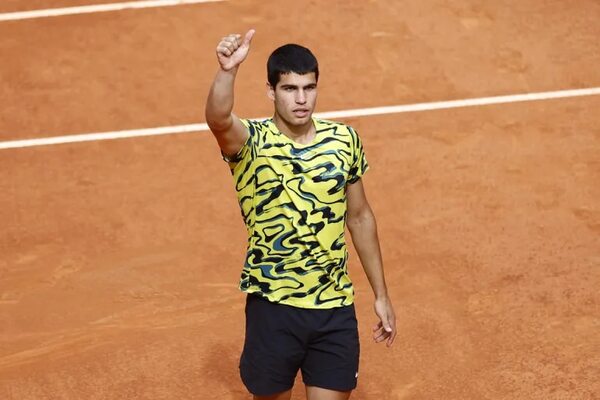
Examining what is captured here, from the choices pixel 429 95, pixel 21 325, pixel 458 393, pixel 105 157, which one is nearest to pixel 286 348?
pixel 458 393

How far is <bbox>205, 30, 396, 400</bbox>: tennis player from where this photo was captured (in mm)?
7078

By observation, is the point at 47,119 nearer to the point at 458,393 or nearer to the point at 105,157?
the point at 105,157

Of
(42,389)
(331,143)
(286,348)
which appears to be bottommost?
(42,389)

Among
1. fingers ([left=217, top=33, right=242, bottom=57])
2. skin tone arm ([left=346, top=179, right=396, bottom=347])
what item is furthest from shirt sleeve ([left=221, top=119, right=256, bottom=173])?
skin tone arm ([left=346, top=179, right=396, bottom=347])

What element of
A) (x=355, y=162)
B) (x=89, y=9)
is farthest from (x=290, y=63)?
(x=89, y=9)

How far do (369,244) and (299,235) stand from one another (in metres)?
0.55

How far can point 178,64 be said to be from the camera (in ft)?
45.5

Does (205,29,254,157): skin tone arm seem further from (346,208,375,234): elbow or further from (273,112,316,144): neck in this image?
(346,208,375,234): elbow

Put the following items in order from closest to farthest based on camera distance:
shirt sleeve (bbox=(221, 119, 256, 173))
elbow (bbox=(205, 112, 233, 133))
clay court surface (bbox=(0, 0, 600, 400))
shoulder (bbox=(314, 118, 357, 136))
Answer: elbow (bbox=(205, 112, 233, 133)), shirt sleeve (bbox=(221, 119, 256, 173)), shoulder (bbox=(314, 118, 357, 136)), clay court surface (bbox=(0, 0, 600, 400))

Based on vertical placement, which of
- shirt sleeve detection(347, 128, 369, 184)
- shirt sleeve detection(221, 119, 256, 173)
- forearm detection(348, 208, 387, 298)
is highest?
shirt sleeve detection(221, 119, 256, 173)

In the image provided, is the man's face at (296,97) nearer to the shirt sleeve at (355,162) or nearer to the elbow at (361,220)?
the shirt sleeve at (355,162)

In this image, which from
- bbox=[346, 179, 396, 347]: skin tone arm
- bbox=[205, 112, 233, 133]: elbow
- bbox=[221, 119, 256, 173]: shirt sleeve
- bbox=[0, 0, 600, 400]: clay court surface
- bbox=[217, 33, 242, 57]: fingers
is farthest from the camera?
bbox=[0, 0, 600, 400]: clay court surface

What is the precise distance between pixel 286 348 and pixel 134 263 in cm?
372

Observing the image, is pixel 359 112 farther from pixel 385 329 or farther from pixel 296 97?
pixel 296 97
